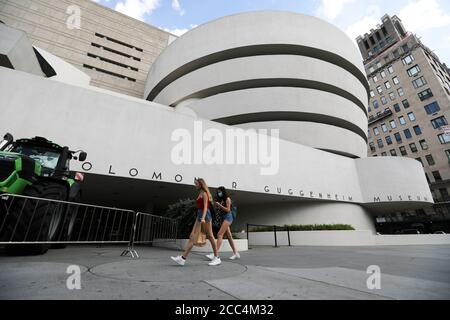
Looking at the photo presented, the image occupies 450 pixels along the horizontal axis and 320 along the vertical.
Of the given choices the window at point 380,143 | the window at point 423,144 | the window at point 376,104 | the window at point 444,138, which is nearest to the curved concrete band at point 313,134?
the window at point 444,138

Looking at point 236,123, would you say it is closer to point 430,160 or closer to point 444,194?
point 444,194

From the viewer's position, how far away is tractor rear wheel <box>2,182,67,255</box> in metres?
4.30

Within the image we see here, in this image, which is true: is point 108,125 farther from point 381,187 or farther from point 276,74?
point 381,187

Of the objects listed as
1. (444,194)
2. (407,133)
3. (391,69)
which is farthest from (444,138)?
(391,69)

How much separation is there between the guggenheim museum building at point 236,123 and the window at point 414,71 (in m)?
27.4

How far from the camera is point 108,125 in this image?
10414mm

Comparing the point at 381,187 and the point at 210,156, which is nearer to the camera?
the point at 210,156

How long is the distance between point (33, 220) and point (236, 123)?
17379mm

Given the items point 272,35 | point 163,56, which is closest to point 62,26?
Result: point 163,56

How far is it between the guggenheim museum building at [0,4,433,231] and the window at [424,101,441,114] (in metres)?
23.5

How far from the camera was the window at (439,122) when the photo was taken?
1435 inches

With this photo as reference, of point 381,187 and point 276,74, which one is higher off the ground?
point 276,74

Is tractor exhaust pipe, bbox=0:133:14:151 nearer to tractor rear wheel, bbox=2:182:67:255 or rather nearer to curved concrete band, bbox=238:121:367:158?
tractor rear wheel, bbox=2:182:67:255
